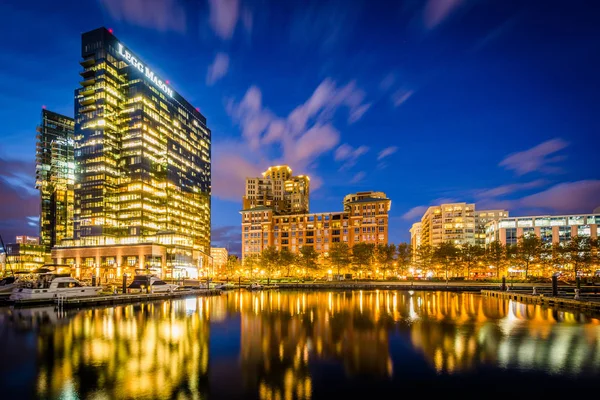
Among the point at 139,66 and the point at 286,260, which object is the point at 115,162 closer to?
the point at 139,66

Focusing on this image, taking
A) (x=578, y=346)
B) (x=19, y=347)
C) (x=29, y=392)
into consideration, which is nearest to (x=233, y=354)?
(x=29, y=392)

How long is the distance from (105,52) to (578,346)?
193916 mm

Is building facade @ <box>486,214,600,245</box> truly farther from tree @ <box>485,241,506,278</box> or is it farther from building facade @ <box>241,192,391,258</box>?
building facade @ <box>241,192,391,258</box>

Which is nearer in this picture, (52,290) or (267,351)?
(267,351)

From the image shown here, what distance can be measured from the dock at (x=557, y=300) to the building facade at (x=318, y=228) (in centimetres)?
10033

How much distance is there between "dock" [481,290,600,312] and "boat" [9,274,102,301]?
7545cm

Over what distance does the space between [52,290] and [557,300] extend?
3163 inches

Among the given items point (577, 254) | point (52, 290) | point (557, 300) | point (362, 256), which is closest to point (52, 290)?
point (52, 290)

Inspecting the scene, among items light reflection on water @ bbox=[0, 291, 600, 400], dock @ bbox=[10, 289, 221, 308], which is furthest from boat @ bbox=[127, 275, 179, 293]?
light reflection on water @ bbox=[0, 291, 600, 400]

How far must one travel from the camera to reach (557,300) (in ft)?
200

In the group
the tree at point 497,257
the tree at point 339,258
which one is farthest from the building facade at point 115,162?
the tree at point 497,257

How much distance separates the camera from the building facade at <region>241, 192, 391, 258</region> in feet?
600

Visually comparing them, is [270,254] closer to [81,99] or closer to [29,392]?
[81,99]

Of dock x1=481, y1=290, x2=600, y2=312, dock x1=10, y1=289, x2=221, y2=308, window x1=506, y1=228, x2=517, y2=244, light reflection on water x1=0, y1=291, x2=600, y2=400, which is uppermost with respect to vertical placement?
window x1=506, y1=228, x2=517, y2=244
